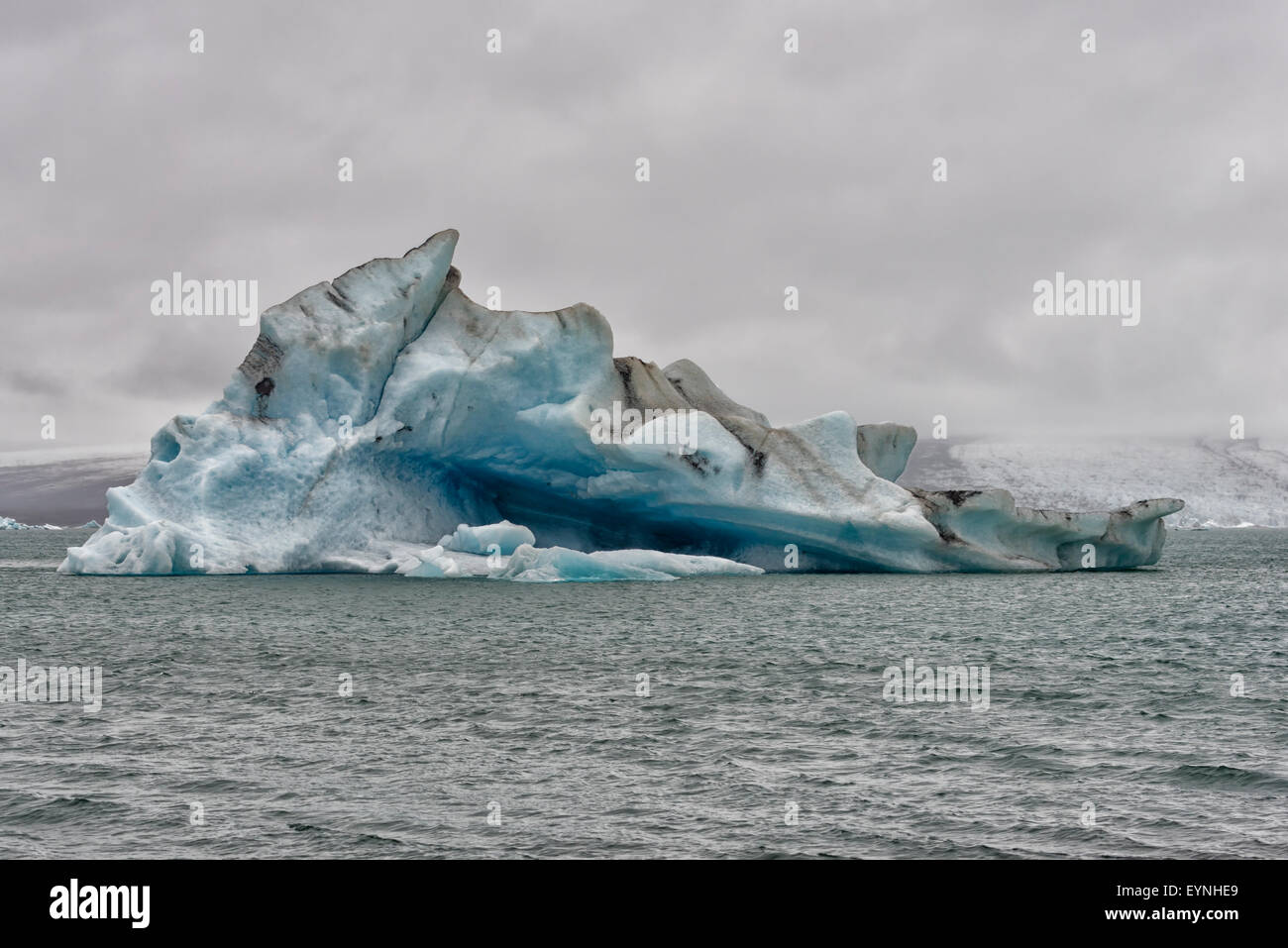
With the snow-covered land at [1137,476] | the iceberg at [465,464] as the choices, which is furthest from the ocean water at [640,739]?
the snow-covered land at [1137,476]

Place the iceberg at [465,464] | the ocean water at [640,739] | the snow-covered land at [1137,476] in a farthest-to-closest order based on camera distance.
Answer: the snow-covered land at [1137,476], the iceberg at [465,464], the ocean water at [640,739]

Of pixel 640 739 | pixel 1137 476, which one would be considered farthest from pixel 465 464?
pixel 1137 476

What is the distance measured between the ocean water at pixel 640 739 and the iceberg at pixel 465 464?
20.0ft

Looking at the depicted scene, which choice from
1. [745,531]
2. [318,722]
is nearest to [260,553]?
[745,531]

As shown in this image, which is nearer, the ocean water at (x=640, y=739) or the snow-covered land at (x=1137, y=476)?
the ocean water at (x=640, y=739)

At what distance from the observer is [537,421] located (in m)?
26.6

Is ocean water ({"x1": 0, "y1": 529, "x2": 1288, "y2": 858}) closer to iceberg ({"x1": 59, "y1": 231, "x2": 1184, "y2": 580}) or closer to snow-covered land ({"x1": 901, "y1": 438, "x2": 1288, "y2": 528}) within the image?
iceberg ({"x1": 59, "y1": 231, "x2": 1184, "y2": 580})

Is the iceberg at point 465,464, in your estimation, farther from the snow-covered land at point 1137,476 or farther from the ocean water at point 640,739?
the snow-covered land at point 1137,476

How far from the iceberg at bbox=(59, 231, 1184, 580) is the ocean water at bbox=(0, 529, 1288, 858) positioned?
20.0 feet

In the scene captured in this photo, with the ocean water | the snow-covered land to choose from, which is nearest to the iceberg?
the ocean water

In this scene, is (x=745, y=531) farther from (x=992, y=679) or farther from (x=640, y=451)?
(x=992, y=679)

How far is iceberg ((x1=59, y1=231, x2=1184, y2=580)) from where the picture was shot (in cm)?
2588

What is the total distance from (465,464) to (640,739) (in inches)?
769

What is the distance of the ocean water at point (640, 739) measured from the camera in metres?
7.30
